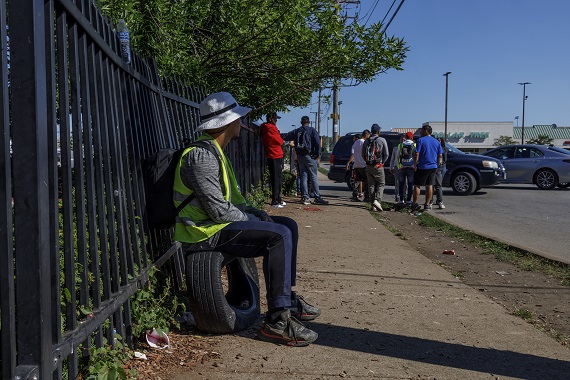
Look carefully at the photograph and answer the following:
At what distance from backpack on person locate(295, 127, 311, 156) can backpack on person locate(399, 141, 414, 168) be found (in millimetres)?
2074

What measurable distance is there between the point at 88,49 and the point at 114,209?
997 millimetres

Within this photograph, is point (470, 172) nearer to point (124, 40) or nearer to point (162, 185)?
point (162, 185)

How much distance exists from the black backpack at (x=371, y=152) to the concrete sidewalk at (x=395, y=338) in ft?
23.0

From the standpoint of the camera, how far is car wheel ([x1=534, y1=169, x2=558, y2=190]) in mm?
22500

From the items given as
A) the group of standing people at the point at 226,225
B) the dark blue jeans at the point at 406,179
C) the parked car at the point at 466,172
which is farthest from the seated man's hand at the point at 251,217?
the parked car at the point at 466,172

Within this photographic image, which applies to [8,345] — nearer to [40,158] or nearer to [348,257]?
[40,158]

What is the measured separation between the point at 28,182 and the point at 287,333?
2.40 m

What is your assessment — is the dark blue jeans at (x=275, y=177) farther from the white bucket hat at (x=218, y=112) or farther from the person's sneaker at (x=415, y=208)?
the white bucket hat at (x=218, y=112)

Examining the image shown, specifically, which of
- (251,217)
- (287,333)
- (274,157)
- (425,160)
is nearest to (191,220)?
(251,217)

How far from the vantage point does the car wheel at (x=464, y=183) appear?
1966 cm

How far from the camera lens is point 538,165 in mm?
22656

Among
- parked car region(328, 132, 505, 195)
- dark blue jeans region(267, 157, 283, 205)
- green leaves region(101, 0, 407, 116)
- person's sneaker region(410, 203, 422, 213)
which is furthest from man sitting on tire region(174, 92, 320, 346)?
parked car region(328, 132, 505, 195)

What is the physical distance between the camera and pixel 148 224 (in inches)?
180

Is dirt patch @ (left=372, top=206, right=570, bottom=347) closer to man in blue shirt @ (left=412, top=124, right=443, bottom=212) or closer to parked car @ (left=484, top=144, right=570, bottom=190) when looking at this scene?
man in blue shirt @ (left=412, top=124, right=443, bottom=212)
